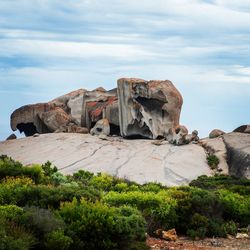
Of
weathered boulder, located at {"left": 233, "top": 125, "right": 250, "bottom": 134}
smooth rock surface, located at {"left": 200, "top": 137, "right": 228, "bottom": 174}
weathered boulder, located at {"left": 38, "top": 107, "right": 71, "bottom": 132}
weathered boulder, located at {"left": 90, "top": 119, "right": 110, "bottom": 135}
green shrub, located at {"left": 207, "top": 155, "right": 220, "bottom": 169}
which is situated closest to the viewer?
green shrub, located at {"left": 207, "top": 155, "right": 220, "bottom": 169}

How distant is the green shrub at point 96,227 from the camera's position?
551 inches

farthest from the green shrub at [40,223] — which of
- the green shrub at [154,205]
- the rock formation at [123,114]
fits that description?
the rock formation at [123,114]

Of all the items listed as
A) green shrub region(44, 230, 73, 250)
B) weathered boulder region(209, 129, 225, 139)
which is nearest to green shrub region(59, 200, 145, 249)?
green shrub region(44, 230, 73, 250)

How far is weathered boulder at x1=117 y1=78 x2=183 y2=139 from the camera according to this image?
185 ft

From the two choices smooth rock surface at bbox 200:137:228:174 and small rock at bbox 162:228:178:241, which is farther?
smooth rock surface at bbox 200:137:228:174

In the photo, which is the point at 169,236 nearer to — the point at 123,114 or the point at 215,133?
the point at 123,114

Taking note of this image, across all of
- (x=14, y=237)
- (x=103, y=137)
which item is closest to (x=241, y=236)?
(x=14, y=237)

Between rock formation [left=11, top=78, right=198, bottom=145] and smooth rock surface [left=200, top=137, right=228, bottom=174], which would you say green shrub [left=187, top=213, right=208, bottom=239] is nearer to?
smooth rock surface [left=200, top=137, right=228, bottom=174]

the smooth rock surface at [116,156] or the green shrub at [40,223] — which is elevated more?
the green shrub at [40,223]

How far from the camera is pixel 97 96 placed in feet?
209

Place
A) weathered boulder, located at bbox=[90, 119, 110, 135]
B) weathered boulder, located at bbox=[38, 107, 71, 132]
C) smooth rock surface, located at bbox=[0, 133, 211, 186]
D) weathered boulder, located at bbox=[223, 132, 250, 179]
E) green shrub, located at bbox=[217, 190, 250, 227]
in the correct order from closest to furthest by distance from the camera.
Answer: green shrub, located at bbox=[217, 190, 250, 227]
smooth rock surface, located at bbox=[0, 133, 211, 186]
weathered boulder, located at bbox=[223, 132, 250, 179]
weathered boulder, located at bbox=[90, 119, 110, 135]
weathered boulder, located at bbox=[38, 107, 71, 132]

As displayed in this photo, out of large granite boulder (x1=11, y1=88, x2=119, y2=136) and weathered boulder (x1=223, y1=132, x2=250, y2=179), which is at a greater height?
large granite boulder (x1=11, y1=88, x2=119, y2=136)

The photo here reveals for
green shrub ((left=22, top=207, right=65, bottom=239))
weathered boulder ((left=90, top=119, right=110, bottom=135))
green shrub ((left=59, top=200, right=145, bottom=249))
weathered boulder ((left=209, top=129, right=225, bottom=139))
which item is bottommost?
weathered boulder ((left=209, top=129, right=225, bottom=139))

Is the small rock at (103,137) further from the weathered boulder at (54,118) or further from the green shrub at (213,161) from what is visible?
the green shrub at (213,161)
